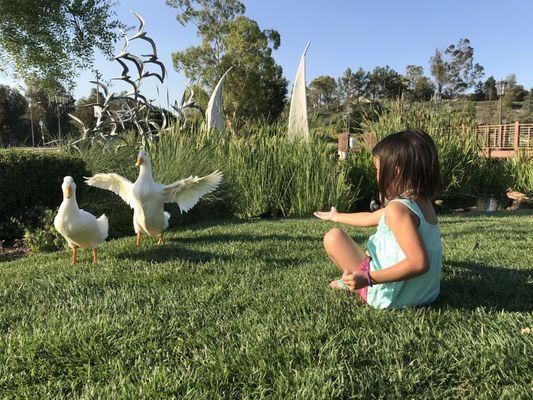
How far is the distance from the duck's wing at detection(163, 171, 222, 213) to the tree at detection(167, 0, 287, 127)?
2481 cm

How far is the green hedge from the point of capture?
6.28m

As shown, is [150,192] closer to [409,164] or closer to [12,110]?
[409,164]

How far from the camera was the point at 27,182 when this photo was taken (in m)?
6.42

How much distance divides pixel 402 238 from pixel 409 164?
0.38 meters

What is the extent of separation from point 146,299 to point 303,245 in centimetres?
208

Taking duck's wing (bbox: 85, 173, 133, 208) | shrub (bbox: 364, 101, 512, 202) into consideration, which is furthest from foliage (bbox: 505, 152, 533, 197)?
duck's wing (bbox: 85, 173, 133, 208)

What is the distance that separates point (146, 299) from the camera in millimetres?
2916

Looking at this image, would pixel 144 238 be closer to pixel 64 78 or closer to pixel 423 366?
pixel 423 366

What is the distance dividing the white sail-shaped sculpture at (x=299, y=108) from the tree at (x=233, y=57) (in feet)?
52.2

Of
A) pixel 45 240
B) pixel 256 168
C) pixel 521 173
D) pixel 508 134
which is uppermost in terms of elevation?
pixel 508 134

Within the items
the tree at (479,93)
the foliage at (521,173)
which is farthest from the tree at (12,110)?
the tree at (479,93)

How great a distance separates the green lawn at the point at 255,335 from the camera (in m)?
1.82

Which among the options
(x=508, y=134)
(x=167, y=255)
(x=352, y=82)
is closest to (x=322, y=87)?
(x=352, y=82)

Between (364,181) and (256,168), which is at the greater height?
(256,168)
